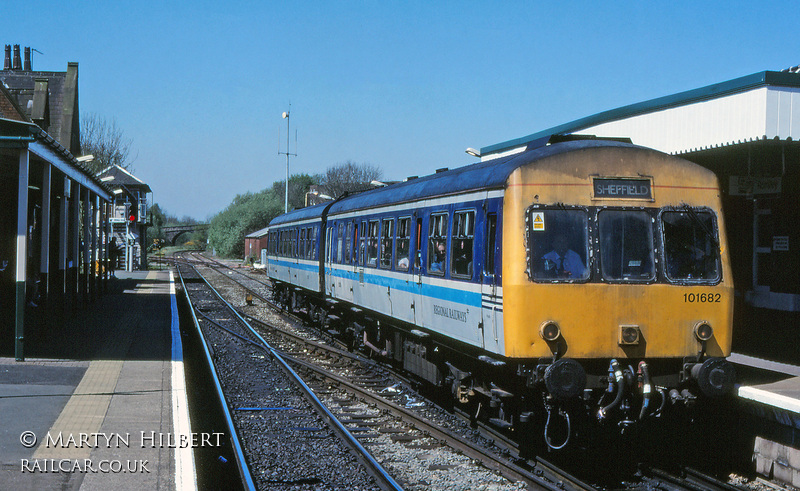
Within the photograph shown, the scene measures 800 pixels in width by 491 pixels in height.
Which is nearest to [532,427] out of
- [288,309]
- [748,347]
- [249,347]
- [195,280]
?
[748,347]

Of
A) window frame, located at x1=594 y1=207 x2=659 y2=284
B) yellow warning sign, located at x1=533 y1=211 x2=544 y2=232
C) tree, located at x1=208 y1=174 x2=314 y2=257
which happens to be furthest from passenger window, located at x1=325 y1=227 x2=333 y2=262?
tree, located at x1=208 y1=174 x2=314 y2=257

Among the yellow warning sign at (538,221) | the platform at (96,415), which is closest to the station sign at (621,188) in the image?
the yellow warning sign at (538,221)

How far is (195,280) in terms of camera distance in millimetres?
41594

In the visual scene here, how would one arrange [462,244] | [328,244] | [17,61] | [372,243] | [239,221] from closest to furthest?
[462,244] < [372,243] < [328,244] < [17,61] < [239,221]

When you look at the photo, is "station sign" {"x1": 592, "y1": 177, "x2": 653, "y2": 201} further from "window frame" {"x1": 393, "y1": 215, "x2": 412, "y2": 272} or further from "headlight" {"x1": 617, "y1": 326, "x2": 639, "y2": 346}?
"window frame" {"x1": 393, "y1": 215, "x2": 412, "y2": 272}

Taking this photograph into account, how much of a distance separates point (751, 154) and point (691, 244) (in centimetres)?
437

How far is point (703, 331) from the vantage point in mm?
7652

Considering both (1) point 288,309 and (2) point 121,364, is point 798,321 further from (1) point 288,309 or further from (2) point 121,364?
(1) point 288,309

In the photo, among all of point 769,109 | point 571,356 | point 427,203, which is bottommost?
point 571,356

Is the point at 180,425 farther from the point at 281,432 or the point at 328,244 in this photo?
the point at 328,244

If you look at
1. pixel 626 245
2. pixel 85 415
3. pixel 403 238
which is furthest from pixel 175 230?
pixel 626 245

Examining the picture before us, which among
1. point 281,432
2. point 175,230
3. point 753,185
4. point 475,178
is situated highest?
point 175,230

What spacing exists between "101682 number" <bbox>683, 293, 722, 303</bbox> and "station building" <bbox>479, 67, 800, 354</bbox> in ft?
8.25

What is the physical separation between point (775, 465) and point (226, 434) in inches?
237
